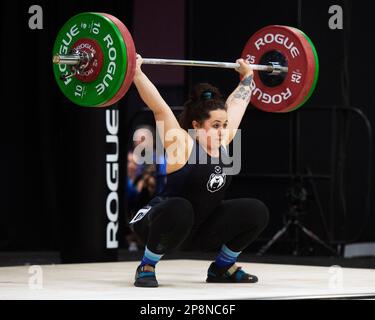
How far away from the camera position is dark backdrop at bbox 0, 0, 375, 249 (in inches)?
327

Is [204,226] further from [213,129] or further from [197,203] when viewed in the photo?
[213,129]

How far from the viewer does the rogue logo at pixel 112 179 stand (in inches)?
272

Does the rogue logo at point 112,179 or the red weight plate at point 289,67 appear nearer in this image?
the red weight plate at point 289,67

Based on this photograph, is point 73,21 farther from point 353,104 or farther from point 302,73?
point 353,104

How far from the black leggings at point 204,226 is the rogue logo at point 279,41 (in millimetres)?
1034

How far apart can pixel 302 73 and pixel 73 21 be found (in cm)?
130

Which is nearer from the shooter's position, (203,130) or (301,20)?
(203,130)

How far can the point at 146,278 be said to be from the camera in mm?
4902

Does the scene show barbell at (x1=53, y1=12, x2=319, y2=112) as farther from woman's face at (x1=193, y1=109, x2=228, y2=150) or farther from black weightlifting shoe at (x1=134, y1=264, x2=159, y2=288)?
black weightlifting shoe at (x1=134, y1=264, x2=159, y2=288)

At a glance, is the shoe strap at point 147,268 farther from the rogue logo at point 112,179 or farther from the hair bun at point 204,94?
the rogue logo at point 112,179

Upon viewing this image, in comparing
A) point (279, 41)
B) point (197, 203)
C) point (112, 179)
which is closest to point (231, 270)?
point (197, 203)

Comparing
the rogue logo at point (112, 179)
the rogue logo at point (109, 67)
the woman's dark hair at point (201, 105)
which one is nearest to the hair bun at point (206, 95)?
the woman's dark hair at point (201, 105)
